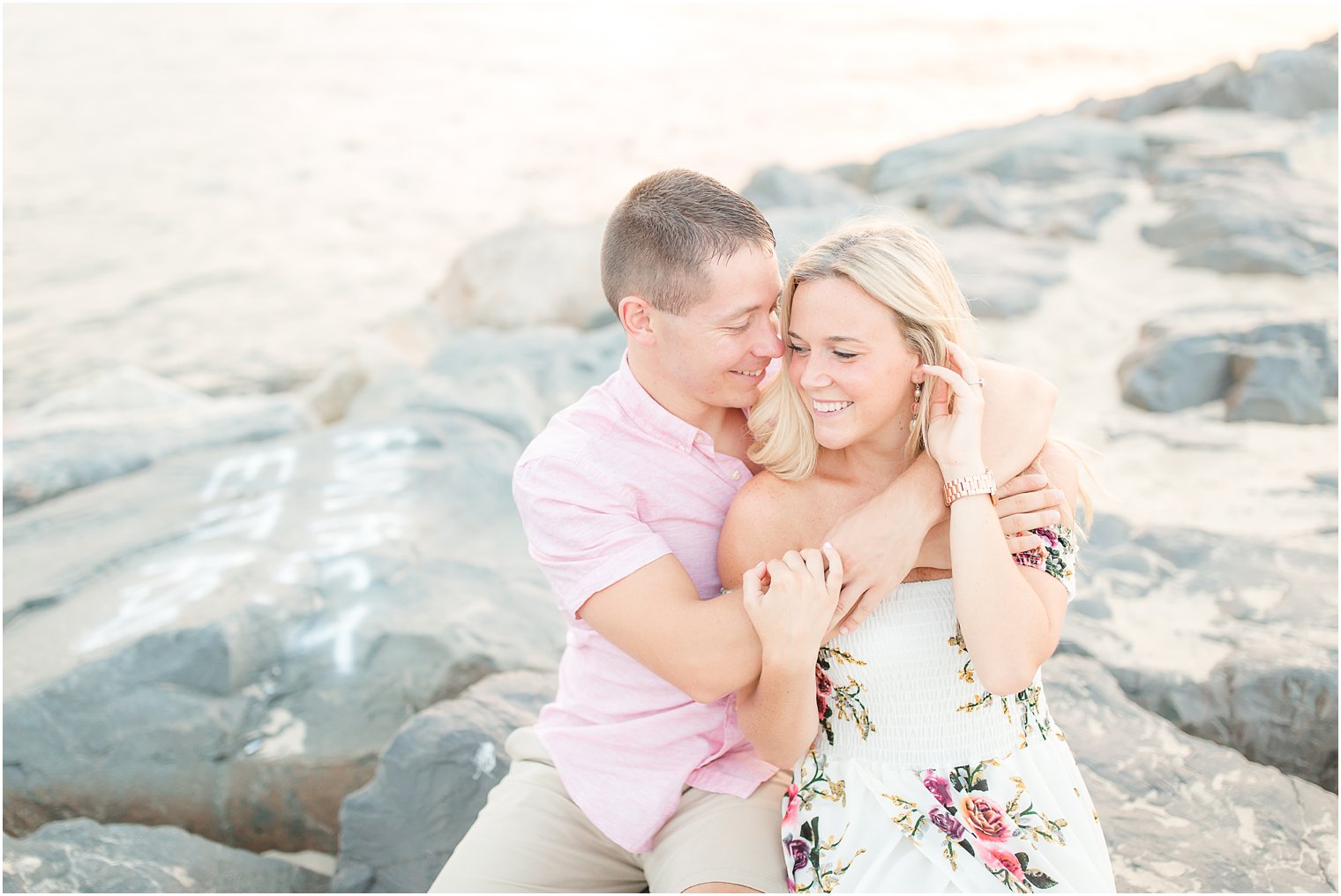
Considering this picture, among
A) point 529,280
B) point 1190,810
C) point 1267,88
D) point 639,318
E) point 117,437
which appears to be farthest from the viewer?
point 1267,88

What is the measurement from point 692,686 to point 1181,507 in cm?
357

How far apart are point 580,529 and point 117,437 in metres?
4.16

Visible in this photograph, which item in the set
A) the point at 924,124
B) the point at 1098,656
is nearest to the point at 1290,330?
the point at 1098,656

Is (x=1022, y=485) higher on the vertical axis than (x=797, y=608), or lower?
higher

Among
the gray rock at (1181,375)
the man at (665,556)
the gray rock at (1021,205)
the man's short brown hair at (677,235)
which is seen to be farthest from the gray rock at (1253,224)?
the man's short brown hair at (677,235)

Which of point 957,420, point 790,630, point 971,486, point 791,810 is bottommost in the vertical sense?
point 791,810

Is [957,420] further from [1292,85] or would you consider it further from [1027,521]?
[1292,85]

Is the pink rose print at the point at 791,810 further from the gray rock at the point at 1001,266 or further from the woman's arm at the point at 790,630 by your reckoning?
the gray rock at the point at 1001,266

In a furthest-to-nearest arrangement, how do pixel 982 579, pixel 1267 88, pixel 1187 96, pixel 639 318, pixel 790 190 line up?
pixel 1187 96, pixel 1267 88, pixel 790 190, pixel 639 318, pixel 982 579

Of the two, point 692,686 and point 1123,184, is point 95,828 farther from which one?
point 1123,184

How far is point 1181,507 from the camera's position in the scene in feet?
16.5

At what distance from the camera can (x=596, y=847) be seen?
8.64ft

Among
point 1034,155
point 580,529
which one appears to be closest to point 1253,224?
point 1034,155

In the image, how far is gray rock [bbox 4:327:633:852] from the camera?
3541mm
